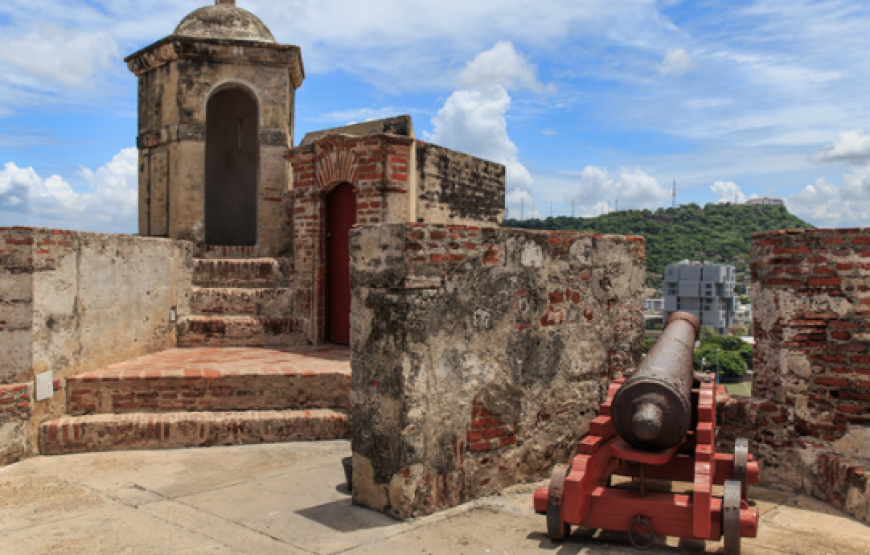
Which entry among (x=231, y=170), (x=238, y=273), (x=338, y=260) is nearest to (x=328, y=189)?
(x=338, y=260)

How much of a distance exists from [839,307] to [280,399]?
4.95 m

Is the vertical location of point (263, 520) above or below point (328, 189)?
below

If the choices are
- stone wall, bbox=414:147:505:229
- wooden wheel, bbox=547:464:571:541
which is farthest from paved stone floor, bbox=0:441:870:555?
stone wall, bbox=414:147:505:229

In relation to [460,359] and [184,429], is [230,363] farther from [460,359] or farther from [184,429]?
[460,359]

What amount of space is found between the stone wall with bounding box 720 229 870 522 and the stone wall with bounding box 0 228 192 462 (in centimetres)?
599

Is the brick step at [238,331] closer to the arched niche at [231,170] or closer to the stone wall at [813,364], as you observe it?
the arched niche at [231,170]

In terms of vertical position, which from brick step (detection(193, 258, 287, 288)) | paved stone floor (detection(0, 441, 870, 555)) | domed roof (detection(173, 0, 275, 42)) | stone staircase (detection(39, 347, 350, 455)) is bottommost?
paved stone floor (detection(0, 441, 870, 555))

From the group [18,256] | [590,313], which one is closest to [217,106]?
[18,256]

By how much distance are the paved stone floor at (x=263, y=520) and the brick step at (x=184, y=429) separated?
0.42 meters

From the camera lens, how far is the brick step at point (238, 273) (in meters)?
9.50

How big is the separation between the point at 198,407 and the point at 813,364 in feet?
17.7

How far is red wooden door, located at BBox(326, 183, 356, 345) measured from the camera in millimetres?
8992

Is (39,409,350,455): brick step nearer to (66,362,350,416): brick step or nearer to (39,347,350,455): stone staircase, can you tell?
(39,347,350,455): stone staircase

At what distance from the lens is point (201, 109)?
35.5 ft
